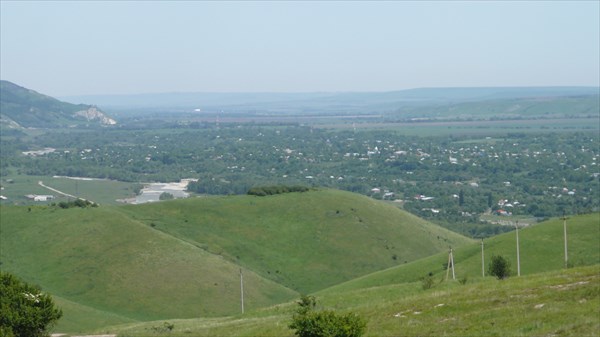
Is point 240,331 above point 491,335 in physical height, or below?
below

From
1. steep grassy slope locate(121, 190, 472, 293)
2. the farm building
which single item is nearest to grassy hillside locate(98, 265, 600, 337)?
steep grassy slope locate(121, 190, 472, 293)

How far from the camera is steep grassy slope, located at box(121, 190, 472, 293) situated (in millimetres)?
98875

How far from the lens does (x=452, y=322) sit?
35.1m

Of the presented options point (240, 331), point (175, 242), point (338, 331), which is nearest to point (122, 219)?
point (175, 242)

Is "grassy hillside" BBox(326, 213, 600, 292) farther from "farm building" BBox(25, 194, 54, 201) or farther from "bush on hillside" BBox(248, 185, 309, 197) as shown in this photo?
"farm building" BBox(25, 194, 54, 201)

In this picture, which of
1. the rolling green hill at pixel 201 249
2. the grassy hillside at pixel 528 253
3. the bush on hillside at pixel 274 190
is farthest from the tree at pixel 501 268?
the bush on hillside at pixel 274 190

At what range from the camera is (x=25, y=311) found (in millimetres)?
41750

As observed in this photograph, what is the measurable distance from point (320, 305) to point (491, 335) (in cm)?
2357

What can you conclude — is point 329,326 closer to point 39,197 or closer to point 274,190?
point 274,190

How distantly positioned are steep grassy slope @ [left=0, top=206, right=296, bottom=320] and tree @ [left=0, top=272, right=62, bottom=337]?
3283 centimetres

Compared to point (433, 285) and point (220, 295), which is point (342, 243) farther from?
point (433, 285)

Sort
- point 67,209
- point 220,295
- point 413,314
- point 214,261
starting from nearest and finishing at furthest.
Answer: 1. point 413,314
2. point 220,295
3. point 214,261
4. point 67,209

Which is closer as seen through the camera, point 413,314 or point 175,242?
point 413,314

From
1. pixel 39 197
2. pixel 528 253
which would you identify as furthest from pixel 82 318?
pixel 39 197
